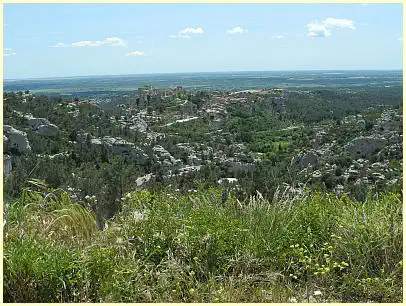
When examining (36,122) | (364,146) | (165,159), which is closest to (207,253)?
(364,146)

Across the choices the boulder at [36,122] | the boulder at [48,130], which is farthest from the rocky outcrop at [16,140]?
the boulder at [48,130]

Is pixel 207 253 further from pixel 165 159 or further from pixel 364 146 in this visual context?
pixel 165 159

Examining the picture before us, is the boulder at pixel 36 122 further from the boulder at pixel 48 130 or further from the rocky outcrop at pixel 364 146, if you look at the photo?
the rocky outcrop at pixel 364 146

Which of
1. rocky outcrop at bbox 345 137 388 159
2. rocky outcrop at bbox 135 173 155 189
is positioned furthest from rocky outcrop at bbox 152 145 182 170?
rocky outcrop at bbox 135 173 155 189

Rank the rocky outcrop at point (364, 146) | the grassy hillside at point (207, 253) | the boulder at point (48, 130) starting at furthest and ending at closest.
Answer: the boulder at point (48, 130) < the rocky outcrop at point (364, 146) < the grassy hillside at point (207, 253)

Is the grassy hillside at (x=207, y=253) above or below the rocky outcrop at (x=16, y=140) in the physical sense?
above

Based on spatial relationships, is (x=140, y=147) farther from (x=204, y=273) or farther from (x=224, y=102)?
(x=224, y=102)

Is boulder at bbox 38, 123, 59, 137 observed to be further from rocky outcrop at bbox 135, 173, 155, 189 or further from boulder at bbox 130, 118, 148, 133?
rocky outcrop at bbox 135, 173, 155, 189
